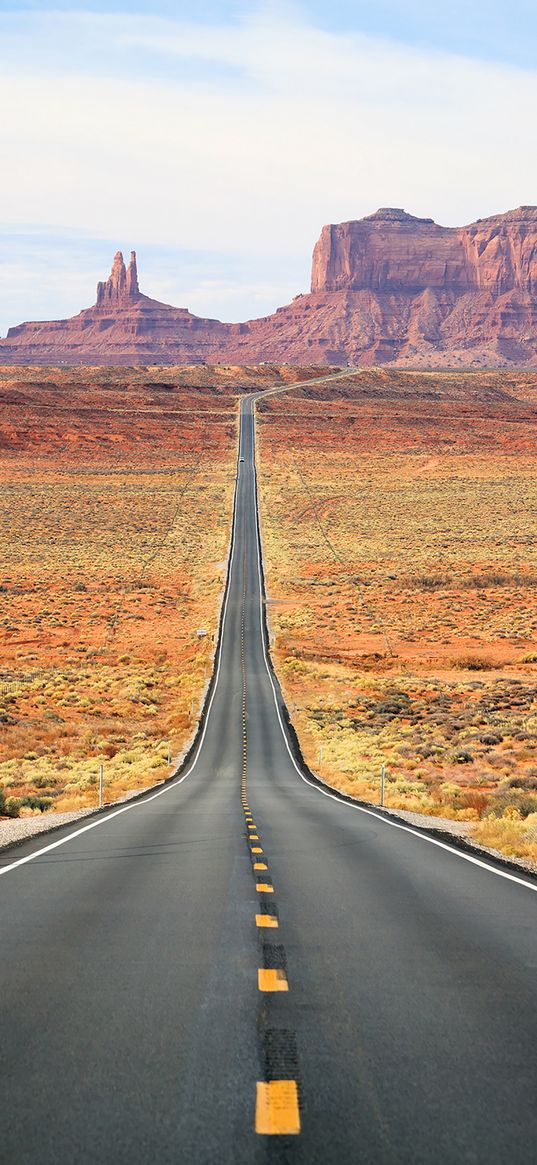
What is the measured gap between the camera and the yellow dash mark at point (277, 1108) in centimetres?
454

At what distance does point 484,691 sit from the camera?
43.7 meters

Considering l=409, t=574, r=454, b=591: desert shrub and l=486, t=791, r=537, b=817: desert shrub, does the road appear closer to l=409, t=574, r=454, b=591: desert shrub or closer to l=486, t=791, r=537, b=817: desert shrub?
l=486, t=791, r=537, b=817: desert shrub

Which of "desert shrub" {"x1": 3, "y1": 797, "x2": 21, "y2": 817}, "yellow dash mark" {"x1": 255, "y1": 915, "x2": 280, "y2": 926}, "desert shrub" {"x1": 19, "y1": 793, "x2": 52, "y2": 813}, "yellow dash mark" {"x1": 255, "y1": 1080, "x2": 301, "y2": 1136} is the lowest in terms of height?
"desert shrub" {"x1": 19, "y1": 793, "x2": 52, "y2": 813}

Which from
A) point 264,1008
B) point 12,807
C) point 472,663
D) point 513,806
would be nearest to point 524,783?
point 513,806

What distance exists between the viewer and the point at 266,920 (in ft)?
29.5

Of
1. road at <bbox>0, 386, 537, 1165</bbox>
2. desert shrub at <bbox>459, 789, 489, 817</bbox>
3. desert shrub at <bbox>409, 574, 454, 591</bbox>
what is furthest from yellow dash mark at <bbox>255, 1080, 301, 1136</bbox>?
desert shrub at <bbox>409, 574, 454, 591</bbox>

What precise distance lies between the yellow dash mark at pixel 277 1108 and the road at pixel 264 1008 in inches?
0.5

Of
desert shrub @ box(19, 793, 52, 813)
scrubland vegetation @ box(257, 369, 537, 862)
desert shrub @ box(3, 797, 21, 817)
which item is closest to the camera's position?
desert shrub @ box(3, 797, 21, 817)

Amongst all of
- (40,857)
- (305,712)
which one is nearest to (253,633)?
(305,712)

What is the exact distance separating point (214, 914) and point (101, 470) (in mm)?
122151

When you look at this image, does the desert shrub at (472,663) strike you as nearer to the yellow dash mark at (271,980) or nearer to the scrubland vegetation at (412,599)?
the scrubland vegetation at (412,599)

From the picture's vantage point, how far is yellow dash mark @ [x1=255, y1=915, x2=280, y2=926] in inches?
348

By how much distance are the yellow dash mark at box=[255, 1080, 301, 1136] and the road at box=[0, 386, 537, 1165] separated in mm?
13

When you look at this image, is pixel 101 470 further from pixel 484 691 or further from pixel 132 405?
pixel 484 691
